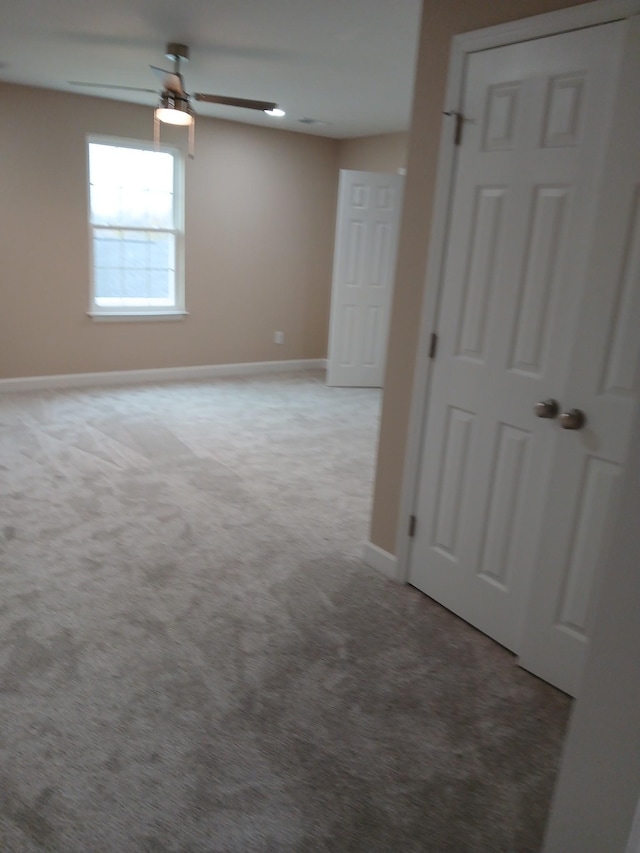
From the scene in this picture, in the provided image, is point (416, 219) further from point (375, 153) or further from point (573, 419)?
point (375, 153)

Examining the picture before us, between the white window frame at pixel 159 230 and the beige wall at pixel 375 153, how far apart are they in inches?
71.1

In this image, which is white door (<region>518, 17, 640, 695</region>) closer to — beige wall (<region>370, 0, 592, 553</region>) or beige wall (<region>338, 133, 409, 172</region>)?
beige wall (<region>370, 0, 592, 553</region>)

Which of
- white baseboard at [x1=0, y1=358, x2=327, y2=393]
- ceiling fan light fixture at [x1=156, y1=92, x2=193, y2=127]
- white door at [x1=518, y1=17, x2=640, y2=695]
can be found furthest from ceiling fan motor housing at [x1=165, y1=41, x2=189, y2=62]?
white baseboard at [x1=0, y1=358, x2=327, y2=393]

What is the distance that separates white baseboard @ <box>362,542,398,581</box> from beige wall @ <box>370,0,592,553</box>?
30 millimetres

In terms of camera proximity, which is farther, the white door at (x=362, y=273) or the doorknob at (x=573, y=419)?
the white door at (x=362, y=273)

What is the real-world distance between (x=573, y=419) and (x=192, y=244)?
16.4 feet

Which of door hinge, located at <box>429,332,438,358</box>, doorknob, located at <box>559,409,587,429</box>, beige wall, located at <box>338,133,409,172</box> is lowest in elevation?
doorknob, located at <box>559,409,587,429</box>

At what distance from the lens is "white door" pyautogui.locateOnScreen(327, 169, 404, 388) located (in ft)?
20.1

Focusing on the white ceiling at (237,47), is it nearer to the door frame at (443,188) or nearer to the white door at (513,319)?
the door frame at (443,188)

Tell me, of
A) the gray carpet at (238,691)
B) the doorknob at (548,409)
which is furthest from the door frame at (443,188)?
the doorknob at (548,409)

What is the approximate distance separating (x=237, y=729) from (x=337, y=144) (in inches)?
249

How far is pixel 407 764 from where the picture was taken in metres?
1.88

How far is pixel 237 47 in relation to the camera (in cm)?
370

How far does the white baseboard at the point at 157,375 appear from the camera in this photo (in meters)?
5.74
